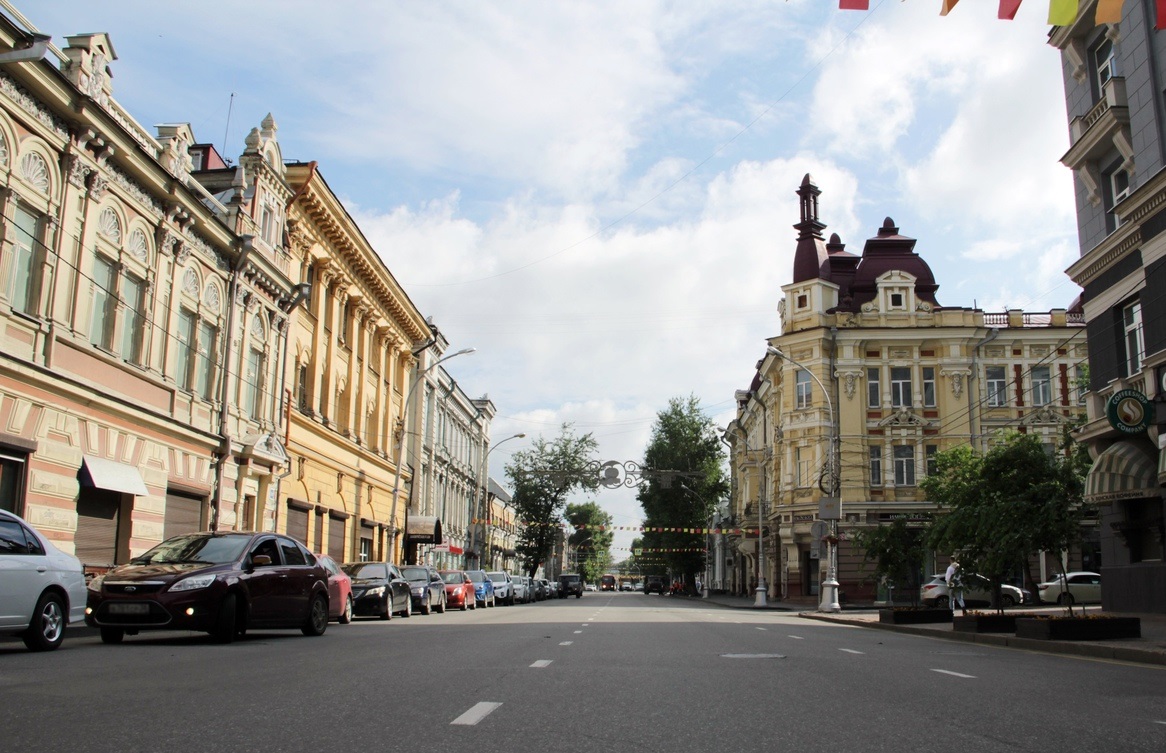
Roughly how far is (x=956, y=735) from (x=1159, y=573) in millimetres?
20488

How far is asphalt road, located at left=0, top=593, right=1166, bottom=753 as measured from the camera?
618 cm

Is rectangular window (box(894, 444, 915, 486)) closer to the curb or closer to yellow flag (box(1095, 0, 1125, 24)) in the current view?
the curb

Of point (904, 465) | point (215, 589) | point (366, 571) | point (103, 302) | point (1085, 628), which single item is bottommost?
point (1085, 628)

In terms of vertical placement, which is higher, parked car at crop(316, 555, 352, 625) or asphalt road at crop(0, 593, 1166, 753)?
parked car at crop(316, 555, 352, 625)

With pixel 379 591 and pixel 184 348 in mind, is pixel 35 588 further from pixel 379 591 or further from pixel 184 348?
pixel 184 348

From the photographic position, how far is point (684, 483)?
240 ft

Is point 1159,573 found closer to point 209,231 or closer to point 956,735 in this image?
point 956,735

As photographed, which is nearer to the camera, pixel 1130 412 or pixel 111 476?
pixel 111 476

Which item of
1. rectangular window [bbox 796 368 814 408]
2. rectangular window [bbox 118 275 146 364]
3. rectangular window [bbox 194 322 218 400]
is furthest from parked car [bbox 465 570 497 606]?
rectangular window [bbox 118 275 146 364]

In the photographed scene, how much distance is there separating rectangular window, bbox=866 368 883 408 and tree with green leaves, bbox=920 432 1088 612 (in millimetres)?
13575

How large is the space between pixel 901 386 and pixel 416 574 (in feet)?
93.8

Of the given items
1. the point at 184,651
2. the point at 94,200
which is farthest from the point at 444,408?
the point at 184,651

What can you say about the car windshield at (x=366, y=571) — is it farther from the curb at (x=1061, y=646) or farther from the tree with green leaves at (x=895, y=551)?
the tree with green leaves at (x=895, y=551)

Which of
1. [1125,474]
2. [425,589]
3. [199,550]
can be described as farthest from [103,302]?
[1125,474]
